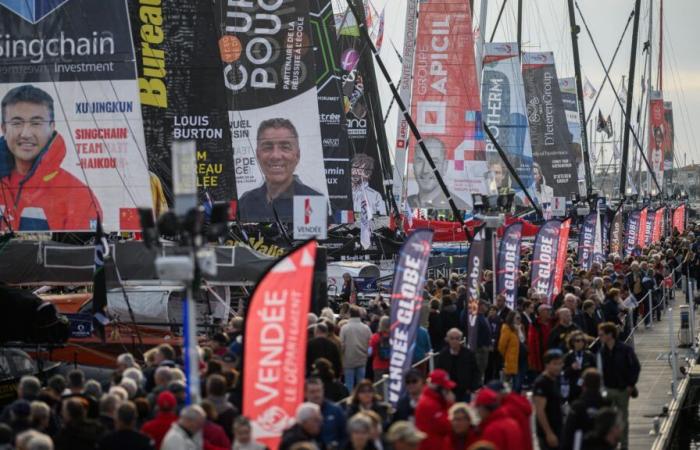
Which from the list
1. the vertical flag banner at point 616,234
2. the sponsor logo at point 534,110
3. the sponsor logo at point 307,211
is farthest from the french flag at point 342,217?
the sponsor logo at point 534,110

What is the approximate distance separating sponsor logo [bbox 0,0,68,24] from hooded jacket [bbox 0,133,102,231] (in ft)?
6.30

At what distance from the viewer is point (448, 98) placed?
42688 mm

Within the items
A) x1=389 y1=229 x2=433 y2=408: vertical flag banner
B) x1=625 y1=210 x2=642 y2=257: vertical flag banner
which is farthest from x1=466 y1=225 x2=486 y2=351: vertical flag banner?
x1=625 y1=210 x2=642 y2=257: vertical flag banner

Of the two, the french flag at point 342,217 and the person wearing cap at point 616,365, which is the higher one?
the french flag at point 342,217

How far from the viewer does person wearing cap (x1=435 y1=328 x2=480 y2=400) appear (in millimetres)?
16062

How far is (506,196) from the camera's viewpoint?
21.7 m

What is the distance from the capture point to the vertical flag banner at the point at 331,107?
36000mm

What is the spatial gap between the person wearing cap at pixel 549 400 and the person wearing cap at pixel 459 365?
1.66 m

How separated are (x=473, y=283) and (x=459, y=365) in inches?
152

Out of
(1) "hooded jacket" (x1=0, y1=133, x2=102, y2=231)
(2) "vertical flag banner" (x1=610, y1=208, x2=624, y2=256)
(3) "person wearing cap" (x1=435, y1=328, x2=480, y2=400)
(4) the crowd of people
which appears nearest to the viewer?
(4) the crowd of people

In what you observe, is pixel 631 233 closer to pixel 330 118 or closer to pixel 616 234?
pixel 616 234

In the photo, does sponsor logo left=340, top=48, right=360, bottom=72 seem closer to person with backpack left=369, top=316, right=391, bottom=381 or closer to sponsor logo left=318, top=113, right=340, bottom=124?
sponsor logo left=318, top=113, right=340, bottom=124

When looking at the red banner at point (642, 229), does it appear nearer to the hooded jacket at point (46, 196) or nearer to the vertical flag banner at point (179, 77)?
the vertical flag banner at point (179, 77)

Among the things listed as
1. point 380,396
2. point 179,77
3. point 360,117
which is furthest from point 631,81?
Answer: point 380,396
